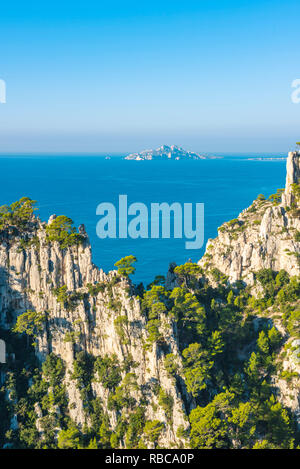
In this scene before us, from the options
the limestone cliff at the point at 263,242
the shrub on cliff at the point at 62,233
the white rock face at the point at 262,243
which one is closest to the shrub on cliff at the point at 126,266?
the shrub on cliff at the point at 62,233

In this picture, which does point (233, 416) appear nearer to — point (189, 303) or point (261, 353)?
point (261, 353)

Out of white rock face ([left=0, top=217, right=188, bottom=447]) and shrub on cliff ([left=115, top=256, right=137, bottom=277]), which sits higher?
shrub on cliff ([left=115, top=256, right=137, bottom=277])

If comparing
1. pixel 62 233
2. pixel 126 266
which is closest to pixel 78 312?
pixel 126 266

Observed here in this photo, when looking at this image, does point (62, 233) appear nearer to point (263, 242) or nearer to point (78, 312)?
point (78, 312)

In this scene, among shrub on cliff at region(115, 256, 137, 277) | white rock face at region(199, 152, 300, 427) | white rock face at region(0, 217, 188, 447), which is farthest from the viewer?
white rock face at region(199, 152, 300, 427)

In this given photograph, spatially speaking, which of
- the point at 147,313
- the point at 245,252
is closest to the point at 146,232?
the point at 245,252

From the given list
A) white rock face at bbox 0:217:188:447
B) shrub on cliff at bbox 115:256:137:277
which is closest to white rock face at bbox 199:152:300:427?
shrub on cliff at bbox 115:256:137:277

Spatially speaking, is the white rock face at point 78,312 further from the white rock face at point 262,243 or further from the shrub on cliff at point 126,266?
the white rock face at point 262,243

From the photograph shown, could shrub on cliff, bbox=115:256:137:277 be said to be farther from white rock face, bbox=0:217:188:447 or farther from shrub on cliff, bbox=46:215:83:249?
shrub on cliff, bbox=46:215:83:249

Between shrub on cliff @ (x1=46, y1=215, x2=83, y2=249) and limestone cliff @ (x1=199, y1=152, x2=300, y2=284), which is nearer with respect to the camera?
shrub on cliff @ (x1=46, y1=215, x2=83, y2=249)
